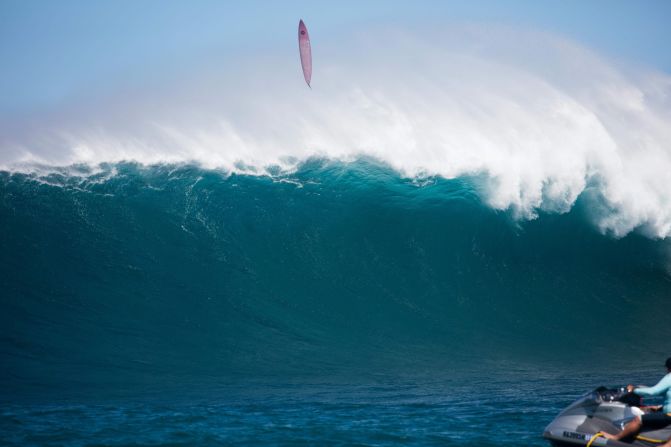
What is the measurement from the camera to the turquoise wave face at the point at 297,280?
915 centimetres

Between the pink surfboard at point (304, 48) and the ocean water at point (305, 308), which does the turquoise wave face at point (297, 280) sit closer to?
the ocean water at point (305, 308)

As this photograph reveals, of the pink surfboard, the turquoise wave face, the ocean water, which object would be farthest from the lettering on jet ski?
the pink surfboard

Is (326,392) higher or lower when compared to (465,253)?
lower

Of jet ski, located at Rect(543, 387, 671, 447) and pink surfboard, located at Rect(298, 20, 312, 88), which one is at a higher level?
pink surfboard, located at Rect(298, 20, 312, 88)

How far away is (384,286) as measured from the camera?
11742 millimetres

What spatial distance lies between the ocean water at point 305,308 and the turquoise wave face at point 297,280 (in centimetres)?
4

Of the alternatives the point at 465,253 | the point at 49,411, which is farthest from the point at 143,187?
the point at 49,411

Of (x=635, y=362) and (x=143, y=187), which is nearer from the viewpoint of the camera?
(x=635, y=362)

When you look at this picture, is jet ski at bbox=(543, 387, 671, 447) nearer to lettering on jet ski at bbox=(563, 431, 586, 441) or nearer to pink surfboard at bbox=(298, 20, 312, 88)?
lettering on jet ski at bbox=(563, 431, 586, 441)

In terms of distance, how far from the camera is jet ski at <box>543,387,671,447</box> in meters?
5.07

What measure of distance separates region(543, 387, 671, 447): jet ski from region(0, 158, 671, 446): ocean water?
13.2 inches

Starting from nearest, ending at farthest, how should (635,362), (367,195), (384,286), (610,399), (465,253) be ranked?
(610,399) → (635,362) → (384,286) → (465,253) → (367,195)

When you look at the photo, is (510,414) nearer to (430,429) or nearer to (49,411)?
(430,429)

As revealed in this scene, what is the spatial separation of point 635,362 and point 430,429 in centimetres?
459
